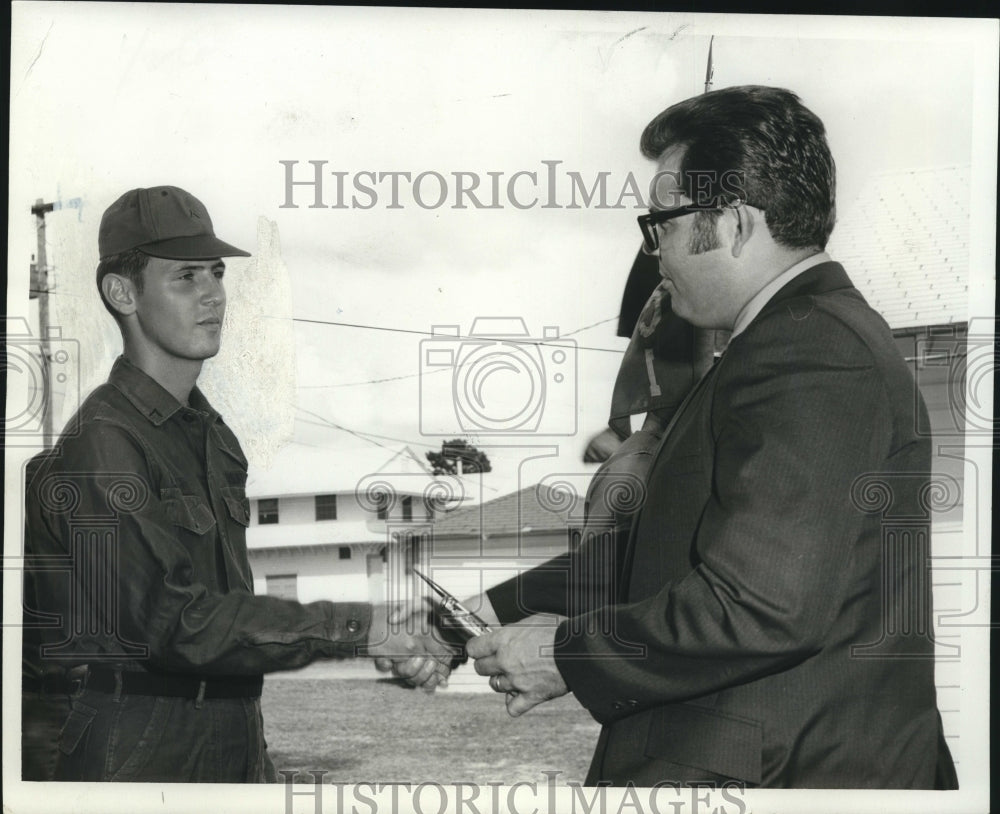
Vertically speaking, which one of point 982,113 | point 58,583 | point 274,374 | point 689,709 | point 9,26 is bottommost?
point 689,709

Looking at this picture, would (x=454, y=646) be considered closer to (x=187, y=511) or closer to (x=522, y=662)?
(x=522, y=662)

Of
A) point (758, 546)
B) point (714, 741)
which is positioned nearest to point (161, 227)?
point (758, 546)

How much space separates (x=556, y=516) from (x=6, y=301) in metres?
2.43

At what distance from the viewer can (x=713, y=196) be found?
16.0ft

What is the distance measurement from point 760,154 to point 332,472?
2131 mm

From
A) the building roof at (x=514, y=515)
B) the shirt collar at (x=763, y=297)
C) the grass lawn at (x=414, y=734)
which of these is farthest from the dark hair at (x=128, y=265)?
the shirt collar at (x=763, y=297)

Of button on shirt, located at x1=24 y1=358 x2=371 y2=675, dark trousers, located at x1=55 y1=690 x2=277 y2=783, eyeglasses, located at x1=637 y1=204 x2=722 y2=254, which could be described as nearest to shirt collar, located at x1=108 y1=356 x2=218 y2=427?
button on shirt, located at x1=24 y1=358 x2=371 y2=675

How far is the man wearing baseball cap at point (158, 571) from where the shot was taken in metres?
4.91

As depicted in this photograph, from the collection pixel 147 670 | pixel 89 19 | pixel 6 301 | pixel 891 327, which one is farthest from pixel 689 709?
pixel 89 19

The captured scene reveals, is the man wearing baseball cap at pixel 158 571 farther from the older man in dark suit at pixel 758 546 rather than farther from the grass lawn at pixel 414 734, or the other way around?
the older man in dark suit at pixel 758 546

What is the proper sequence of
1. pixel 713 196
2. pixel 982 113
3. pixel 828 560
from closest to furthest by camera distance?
pixel 828 560, pixel 713 196, pixel 982 113

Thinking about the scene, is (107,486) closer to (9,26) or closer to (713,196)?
(9,26)

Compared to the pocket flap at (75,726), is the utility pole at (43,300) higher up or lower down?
higher up

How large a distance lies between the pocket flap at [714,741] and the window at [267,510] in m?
1.77
